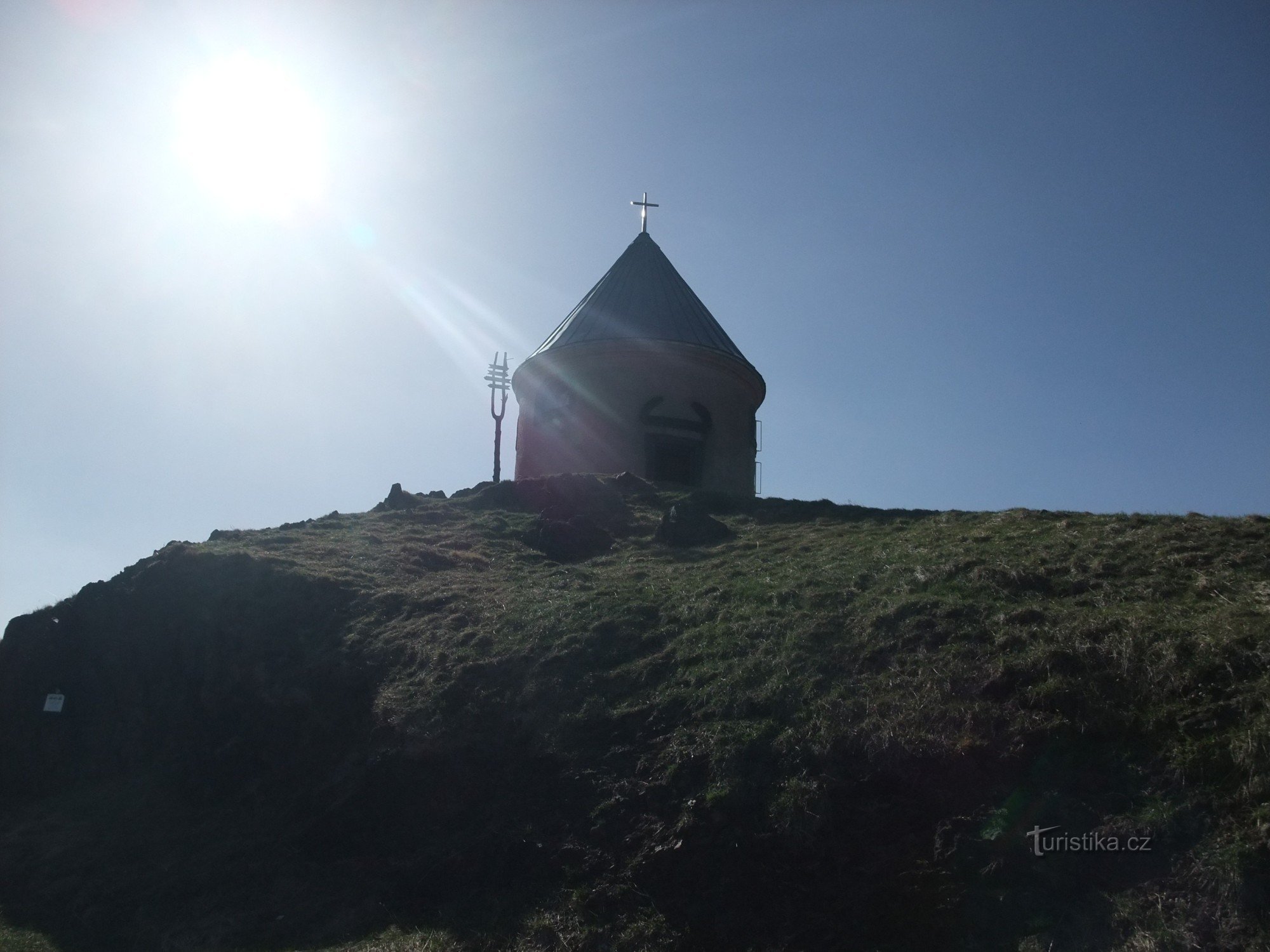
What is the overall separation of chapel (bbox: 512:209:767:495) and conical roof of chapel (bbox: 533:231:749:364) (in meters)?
0.04

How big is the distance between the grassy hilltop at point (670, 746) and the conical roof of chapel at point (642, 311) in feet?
27.5

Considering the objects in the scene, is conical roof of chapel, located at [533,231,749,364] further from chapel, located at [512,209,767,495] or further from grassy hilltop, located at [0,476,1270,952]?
grassy hilltop, located at [0,476,1270,952]

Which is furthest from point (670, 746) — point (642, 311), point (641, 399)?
point (642, 311)

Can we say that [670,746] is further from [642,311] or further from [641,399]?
[642,311]

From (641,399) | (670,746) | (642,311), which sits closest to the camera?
(670,746)

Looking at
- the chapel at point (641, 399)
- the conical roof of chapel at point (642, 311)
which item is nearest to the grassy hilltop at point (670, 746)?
the chapel at point (641, 399)

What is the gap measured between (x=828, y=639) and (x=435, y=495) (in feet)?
43.1

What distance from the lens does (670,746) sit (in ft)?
26.8

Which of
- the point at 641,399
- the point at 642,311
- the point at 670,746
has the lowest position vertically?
the point at 670,746

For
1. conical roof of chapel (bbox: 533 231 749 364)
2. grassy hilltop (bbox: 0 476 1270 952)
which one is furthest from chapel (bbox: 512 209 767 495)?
grassy hilltop (bbox: 0 476 1270 952)

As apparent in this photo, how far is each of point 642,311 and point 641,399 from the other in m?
2.36

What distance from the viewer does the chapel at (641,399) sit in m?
21.8

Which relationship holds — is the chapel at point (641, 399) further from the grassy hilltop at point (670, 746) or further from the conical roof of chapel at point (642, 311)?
the grassy hilltop at point (670, 746)

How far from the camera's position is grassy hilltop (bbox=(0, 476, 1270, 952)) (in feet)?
19.7
